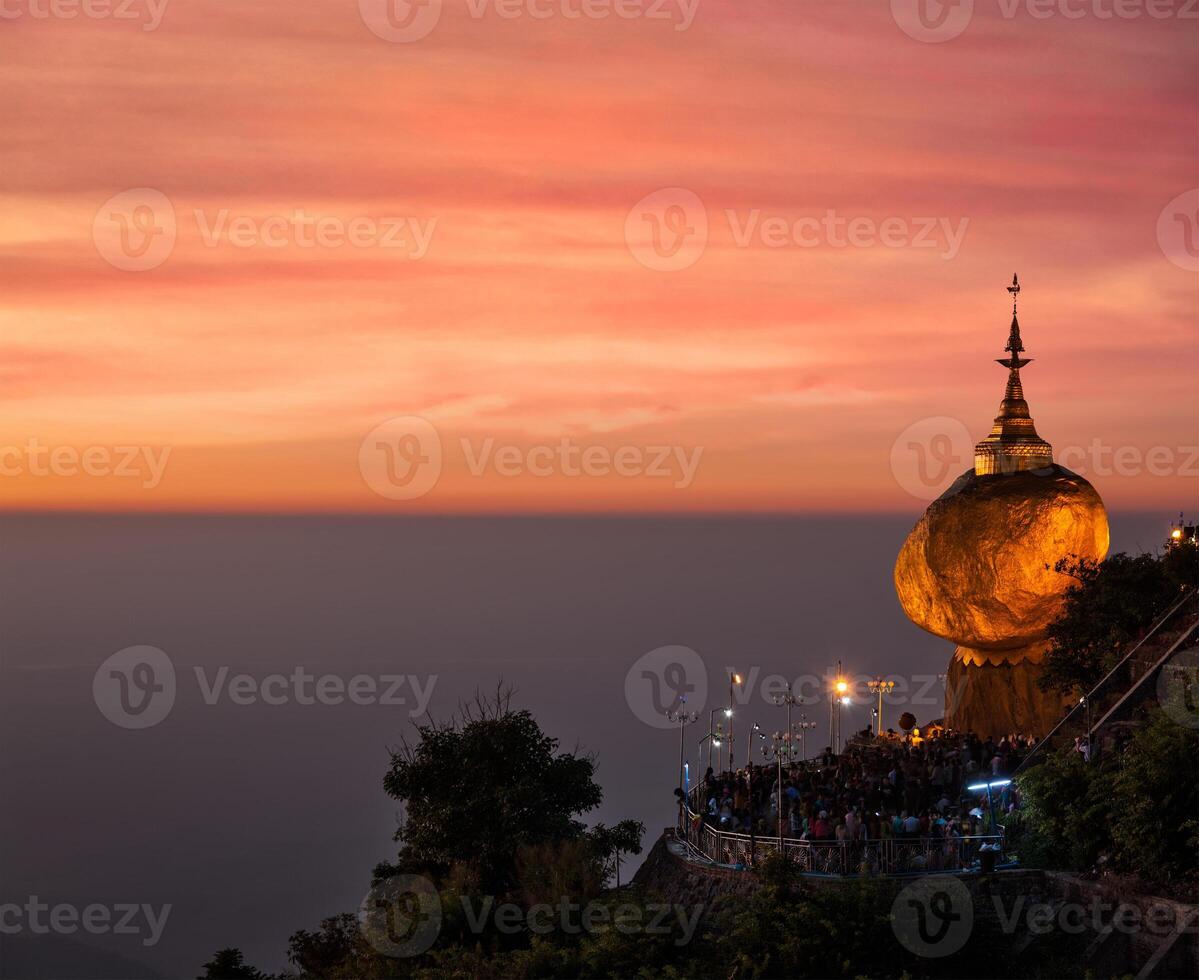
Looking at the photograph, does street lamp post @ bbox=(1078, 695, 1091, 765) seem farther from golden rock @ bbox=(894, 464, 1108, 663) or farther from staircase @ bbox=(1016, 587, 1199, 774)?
golden rock @ bbox=(894, 464, 1108, 663)

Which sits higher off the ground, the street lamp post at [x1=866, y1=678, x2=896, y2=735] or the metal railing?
the street lamp post at [x1=866, y1=678, x2=896, y2=735]

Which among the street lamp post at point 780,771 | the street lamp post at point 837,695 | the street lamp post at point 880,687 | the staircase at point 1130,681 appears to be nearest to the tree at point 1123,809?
the staircase at point 1130,681

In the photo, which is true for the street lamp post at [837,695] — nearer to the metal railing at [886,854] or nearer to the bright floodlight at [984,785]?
the bright floodlight at [984,785]

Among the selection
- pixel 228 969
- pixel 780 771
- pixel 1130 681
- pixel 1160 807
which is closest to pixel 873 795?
pixel 780 771

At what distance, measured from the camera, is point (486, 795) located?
118 ft

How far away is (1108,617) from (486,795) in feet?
53.4

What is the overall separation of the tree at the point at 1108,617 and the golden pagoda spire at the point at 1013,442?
6329 mm

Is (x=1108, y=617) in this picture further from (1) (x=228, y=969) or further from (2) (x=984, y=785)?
(1) (x=228, y=969)

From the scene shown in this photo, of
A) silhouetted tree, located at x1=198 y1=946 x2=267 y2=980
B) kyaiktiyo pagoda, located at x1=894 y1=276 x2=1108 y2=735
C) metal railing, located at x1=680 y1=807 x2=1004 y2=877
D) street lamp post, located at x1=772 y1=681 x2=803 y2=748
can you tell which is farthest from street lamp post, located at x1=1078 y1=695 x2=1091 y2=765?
silhouetted tree, located at x1=198 y1=946 x2=267 y2=980

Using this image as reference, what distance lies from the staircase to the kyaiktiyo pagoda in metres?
7.74

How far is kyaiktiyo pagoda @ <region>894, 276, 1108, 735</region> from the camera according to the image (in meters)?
43.6

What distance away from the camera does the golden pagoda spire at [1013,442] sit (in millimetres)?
45688

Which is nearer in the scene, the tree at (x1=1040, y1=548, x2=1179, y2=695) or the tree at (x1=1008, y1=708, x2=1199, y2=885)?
the tree at (x1=1008, y1=708, x2=1199, y2=885)

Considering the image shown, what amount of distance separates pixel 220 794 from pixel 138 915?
53.8 feet
